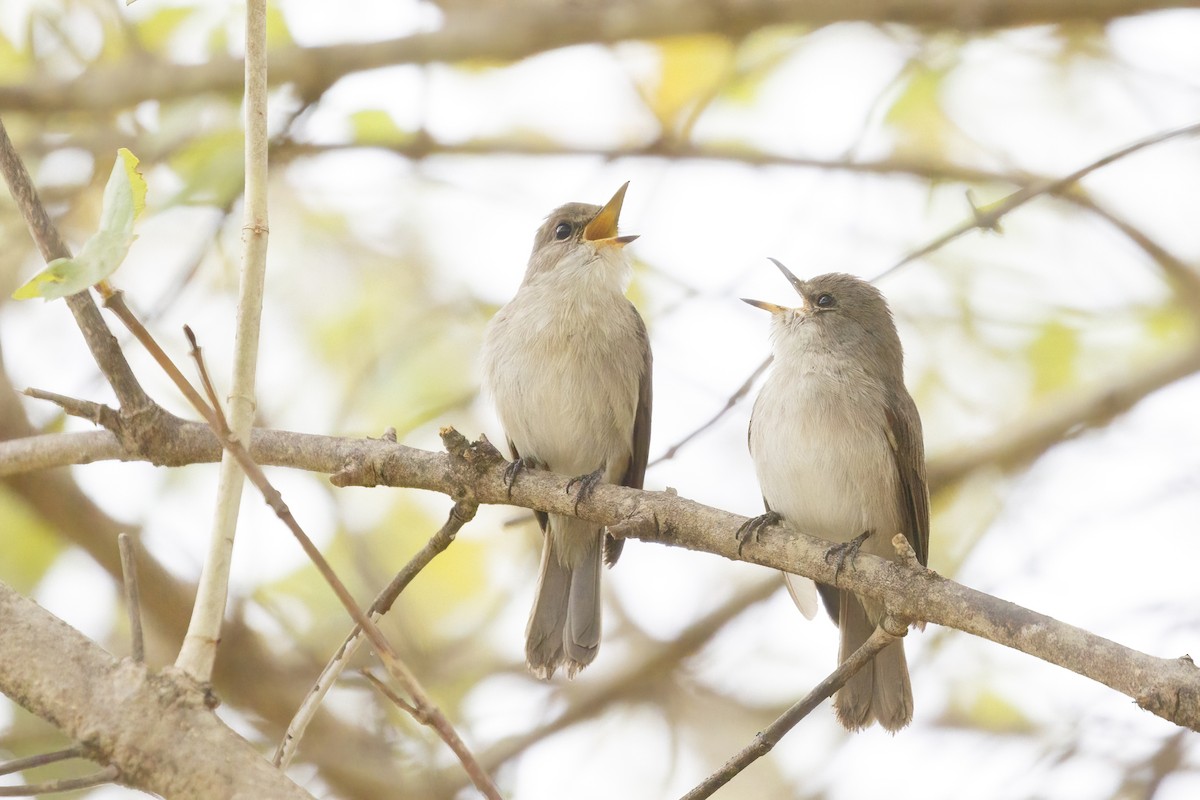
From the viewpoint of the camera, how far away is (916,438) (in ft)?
14.3

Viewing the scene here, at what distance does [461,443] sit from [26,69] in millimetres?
4082

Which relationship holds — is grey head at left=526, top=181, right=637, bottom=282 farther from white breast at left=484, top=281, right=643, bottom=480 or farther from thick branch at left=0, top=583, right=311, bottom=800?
thick branch at left=0, top=583, right=311, bottom=800

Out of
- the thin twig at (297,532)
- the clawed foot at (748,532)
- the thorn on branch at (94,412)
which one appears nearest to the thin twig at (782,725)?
the clawed foot at (748,532)

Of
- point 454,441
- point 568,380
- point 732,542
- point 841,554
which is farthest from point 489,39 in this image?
point 841,554

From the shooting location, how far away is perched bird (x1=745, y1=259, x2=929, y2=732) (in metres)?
4.20

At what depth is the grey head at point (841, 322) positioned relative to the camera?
4.59 metres

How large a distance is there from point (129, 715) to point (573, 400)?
2.70m

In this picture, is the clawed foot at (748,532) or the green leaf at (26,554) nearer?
the clawed foot at (748,532)

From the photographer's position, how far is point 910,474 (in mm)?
4281

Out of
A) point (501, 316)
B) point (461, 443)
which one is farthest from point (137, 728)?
point (501, 316)

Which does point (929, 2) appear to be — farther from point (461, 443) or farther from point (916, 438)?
point (461, 443)

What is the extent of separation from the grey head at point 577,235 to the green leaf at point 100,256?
3.14 m

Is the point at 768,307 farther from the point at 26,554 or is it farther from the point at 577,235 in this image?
the point at 26,554

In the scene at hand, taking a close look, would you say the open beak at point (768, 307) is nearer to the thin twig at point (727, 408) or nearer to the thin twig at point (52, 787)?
the thin twig at point (727, 408)
